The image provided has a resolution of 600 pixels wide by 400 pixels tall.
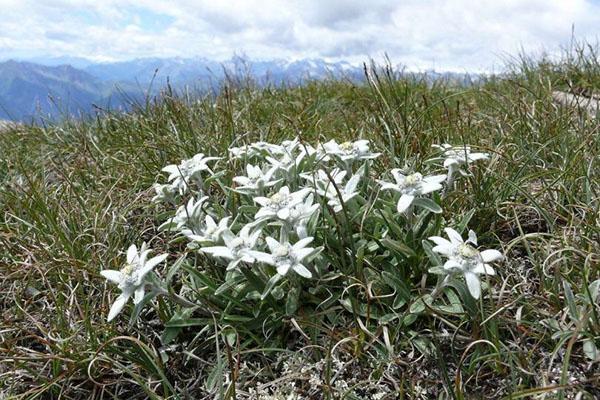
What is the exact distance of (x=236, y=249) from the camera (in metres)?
1.92

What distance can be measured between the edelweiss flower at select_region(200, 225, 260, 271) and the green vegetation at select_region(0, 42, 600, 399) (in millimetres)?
220

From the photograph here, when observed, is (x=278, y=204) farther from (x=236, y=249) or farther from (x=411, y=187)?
(x=411, y=187)

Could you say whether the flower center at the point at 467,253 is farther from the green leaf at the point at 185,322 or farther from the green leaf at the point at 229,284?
the green leaf at the point at 185,322

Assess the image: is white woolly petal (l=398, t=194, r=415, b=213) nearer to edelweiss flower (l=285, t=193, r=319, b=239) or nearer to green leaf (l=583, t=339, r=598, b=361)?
edelweiss flower (l=285, t=193, r=319, b=239)

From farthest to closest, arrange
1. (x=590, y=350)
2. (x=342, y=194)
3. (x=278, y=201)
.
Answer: (x=342, y=194), (x=278, y=201), (x=590, y=350)

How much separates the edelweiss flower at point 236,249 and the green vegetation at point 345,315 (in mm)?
220

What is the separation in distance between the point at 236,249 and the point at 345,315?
1.75 ft

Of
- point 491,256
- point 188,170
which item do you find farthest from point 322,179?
point 491,256

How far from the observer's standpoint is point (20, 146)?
16.1ft

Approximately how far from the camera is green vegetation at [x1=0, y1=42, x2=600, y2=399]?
1.73m

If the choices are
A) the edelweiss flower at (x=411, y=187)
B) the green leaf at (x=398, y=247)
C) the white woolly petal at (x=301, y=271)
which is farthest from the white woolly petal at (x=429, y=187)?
the white woolly petal at (x=301, y=271)

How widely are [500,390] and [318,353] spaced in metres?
A: 0.65

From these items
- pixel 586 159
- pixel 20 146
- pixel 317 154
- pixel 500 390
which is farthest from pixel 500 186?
pixel 20 146

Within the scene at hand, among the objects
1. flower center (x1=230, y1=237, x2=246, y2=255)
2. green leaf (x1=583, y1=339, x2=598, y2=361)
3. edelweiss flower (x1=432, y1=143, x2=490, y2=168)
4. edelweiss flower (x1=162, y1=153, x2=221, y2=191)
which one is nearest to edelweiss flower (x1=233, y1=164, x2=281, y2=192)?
edelweiss flower (x1=162, y1=153, x2=221, y2=191)
